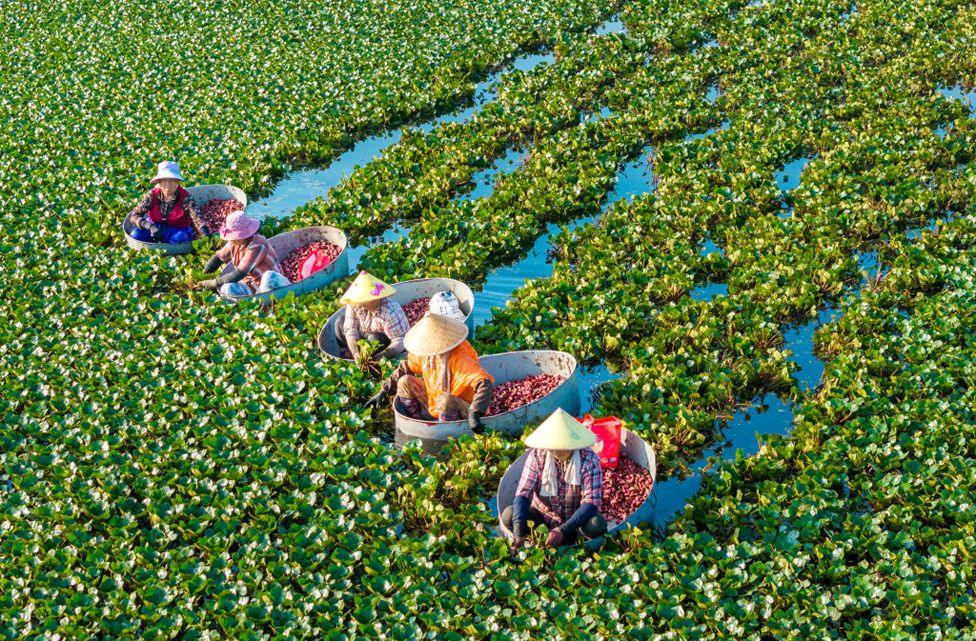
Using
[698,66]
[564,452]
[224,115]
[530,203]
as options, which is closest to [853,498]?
[564,452]

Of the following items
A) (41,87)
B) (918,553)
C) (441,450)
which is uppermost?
(41,87)

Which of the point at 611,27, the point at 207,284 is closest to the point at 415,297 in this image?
the point at 207,284

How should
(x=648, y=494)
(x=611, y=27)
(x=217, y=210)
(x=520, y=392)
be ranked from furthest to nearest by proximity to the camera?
(x=611, y=27) → (x=217, y=210) → (x=520, y=392) → (x=648, y=494)

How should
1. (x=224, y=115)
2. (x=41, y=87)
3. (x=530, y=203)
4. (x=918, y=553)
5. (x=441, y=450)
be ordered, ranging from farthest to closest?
(x=41, y=87), (x=224, y=115), (x=530, y=203), (x=441, y=450), (x=918, y=553)

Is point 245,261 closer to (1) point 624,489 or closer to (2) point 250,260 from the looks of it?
(2) point 250,260

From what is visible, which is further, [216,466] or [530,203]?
[530,203]

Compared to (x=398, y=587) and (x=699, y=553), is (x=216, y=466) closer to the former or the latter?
(x=398, y=587)

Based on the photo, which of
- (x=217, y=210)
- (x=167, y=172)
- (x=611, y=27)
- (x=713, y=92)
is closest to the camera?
(x=167, y=172)

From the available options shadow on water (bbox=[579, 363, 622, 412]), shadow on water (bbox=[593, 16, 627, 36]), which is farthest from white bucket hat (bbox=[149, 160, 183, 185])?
shadow on water (bbox=[593, 16, 627, 36])
